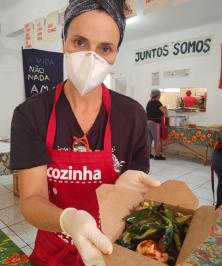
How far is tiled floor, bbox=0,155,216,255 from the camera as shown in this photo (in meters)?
2.45

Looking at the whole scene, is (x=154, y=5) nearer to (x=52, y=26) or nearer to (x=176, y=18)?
(x=52, y=26)

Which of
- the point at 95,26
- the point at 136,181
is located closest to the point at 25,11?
the point at 95,26

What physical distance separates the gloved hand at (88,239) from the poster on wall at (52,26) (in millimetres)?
3153

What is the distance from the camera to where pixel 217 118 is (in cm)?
560

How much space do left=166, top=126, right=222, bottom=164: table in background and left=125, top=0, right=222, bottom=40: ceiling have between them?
2.23m

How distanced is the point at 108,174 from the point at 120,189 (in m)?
0.24

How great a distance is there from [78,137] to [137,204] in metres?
0.32

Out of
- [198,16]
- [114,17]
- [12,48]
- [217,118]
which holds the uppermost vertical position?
[198,16]

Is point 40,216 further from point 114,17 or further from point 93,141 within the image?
point 114,17

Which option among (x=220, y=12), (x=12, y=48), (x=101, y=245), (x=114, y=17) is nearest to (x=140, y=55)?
(x=220, y=12)

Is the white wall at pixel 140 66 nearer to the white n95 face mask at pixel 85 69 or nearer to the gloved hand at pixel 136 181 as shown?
the white n95 face mask at pixel 85 69

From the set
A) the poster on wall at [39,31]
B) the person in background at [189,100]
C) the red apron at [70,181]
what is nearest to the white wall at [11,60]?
the poster on wall at [39,31]

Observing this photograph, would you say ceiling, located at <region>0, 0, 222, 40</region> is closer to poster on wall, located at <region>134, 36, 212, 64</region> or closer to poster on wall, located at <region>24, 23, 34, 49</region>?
poster on wall, located at <region>134, 36, 212, 64</region>

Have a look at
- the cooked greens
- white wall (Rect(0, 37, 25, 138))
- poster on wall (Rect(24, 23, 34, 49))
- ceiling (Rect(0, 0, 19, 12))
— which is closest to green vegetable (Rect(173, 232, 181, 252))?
the cooked greens
